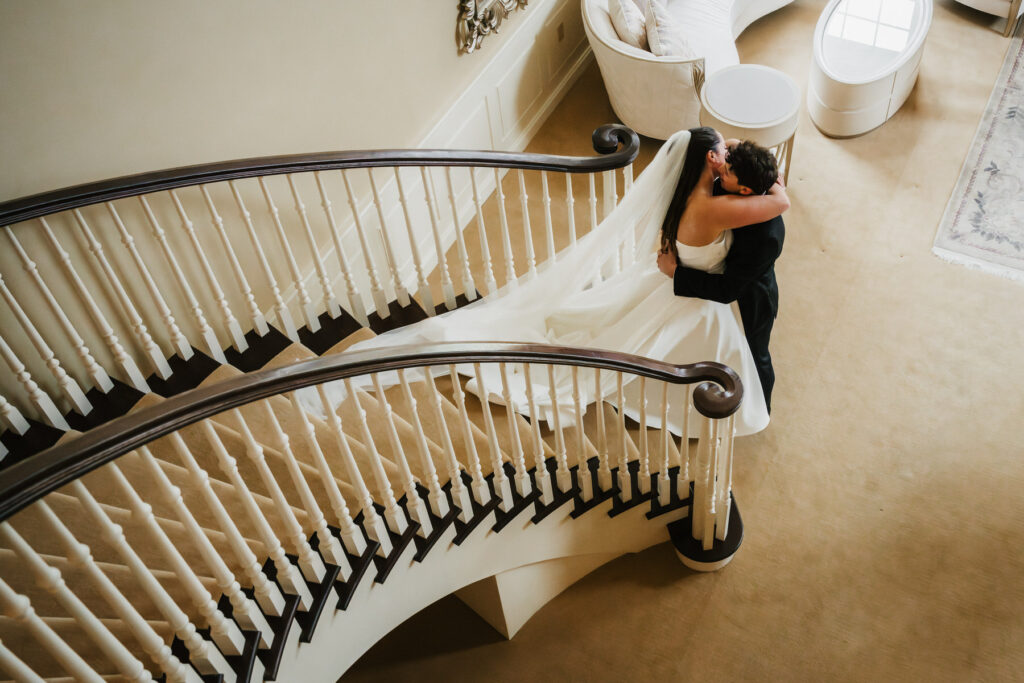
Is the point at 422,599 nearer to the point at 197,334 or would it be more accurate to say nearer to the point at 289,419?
the point at 289,419

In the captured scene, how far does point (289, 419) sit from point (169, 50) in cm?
144

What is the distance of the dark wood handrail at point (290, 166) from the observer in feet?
9.34

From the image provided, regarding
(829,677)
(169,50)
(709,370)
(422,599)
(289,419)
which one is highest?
(169,50)

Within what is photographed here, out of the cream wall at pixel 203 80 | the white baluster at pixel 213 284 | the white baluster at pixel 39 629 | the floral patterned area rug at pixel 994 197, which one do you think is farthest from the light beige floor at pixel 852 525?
the cream wall at pixel 203 80

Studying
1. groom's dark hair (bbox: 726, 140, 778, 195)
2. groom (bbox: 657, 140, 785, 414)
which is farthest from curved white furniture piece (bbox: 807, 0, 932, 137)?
groom's dark hair (bbox: 726, 140, 778, 195)

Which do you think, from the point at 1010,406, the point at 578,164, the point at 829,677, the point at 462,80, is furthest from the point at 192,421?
the point at 1010,406

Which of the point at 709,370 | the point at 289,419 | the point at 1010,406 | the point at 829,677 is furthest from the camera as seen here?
the point at 1010,406

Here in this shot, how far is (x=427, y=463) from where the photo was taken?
2.88 metres

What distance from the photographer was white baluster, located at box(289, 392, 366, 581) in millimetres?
2447

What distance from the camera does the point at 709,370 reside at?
297 centimetres

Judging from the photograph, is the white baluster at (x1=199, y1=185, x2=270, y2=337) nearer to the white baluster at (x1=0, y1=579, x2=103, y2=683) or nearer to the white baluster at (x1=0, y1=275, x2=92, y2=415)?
the white baluster at (x1=0, y1=275, x2=92, y2=415)

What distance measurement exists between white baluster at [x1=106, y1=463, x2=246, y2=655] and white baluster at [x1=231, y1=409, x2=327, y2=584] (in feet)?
0.89

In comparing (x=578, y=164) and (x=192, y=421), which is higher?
(x=192, y=421)

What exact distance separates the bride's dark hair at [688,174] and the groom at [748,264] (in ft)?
0.27
